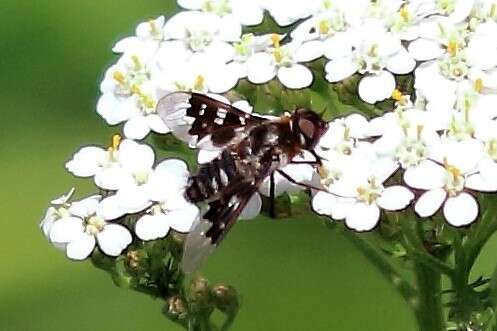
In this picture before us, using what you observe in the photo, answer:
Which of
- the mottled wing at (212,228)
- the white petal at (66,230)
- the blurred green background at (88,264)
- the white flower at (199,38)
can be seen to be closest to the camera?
the mottled wing at (212,228)

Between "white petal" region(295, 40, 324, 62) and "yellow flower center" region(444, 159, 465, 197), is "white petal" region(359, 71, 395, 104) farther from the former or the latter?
"yellow flower center" region(444, 159, 465, 197)

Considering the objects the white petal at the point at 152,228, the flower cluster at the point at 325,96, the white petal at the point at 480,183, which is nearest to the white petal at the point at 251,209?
the flower cluster at the point at 325,96

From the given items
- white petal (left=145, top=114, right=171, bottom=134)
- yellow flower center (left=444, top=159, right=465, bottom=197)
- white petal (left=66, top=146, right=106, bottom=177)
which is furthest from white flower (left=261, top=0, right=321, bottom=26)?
yellow flower center (left=444, top=159, right=465, bottom=197)

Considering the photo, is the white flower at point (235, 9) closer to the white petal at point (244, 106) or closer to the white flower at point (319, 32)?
the white flower at point (319, 32)

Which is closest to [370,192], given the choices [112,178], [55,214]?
[112,178]

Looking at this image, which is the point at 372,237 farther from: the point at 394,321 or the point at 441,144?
the point at 394,321

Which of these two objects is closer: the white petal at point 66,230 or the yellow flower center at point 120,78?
the white petal at point 66,230

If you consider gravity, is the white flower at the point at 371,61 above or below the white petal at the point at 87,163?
above
